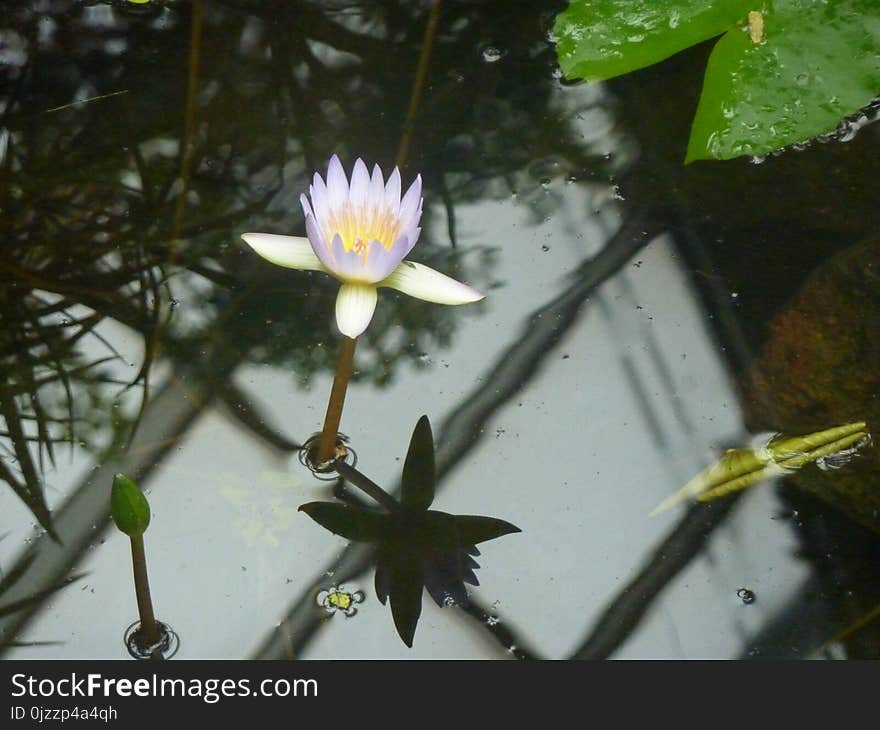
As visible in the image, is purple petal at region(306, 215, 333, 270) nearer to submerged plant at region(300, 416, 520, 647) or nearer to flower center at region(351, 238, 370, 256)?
flower center at region(351, 238, 370, 256)

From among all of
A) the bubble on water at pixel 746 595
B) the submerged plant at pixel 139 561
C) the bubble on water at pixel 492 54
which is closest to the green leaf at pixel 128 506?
the submerged plant at pixel 139 561

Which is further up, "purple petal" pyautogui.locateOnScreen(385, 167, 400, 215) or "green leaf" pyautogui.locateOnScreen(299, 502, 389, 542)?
"purple petal" pyautogui.locateOnScreen(385, 167, 400, 215)

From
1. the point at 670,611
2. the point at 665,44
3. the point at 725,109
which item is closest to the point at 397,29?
the point at 665,44

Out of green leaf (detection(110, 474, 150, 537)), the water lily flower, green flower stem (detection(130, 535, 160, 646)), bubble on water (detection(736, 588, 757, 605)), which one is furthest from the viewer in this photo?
bubble on water (detection(736, 588, 757, 605))

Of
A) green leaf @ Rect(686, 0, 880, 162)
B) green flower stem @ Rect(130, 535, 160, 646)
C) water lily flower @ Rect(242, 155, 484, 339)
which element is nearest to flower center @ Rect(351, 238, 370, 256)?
water lily flower @ Rect(242, 155, 484, 339)

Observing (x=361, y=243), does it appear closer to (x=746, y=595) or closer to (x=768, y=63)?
(x=746, y=595)

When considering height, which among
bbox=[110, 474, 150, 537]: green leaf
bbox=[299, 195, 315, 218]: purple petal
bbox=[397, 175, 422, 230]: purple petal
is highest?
bbox=[299, 195, 315, 218]: purple petal

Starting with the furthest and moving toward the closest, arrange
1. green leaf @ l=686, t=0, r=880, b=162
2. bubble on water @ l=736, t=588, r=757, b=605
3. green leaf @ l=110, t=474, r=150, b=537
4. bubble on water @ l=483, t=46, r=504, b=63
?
bubble on water @ l=483, t=46, r=504, b=63
green leaf @ l=686, t=0, r=880, b=162
bubble on water @ l=736, t=588, r=757, b=605
green leaf @ l=110, t=474, r=150, b=537
